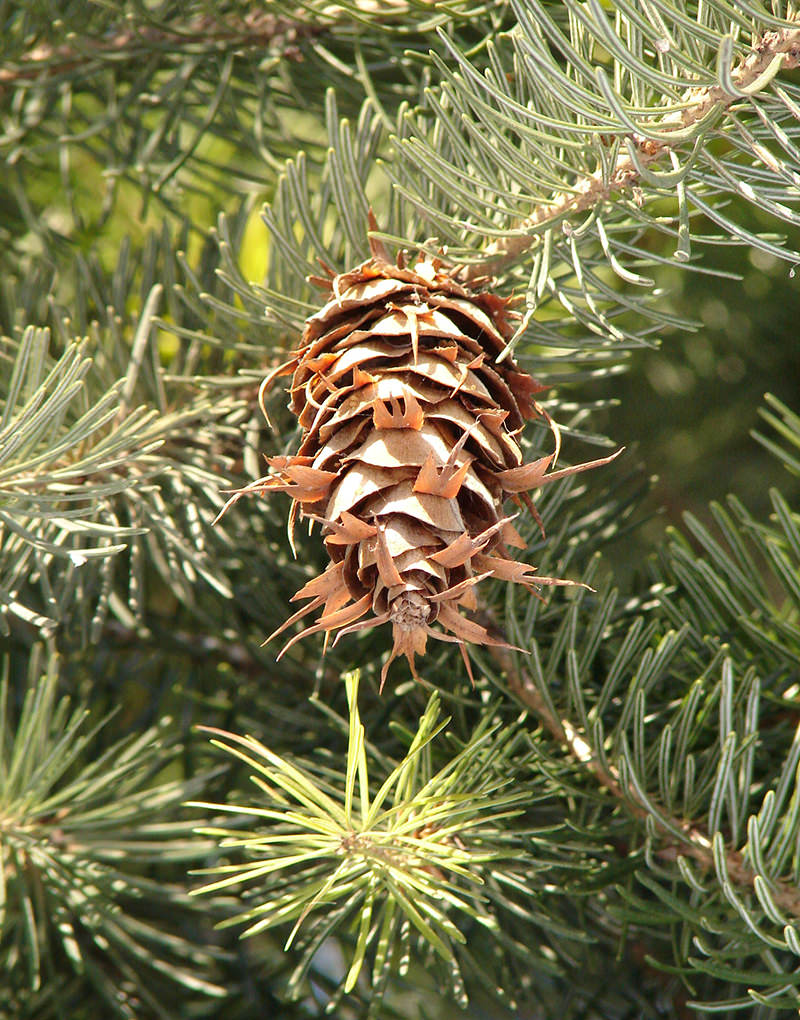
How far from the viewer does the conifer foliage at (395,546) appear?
0.32 metres

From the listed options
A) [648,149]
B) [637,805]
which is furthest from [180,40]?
[637,805]

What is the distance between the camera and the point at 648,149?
0.33 m

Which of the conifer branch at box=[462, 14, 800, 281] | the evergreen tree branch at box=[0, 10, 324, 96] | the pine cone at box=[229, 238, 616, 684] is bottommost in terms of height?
the pine cone at box=[229, 238, 616, 684]

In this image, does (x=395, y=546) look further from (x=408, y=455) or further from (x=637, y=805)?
(x=637, y=805)

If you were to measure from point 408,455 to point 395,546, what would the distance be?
0.03 metres

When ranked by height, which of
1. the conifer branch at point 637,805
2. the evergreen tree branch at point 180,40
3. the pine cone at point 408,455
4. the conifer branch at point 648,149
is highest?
the evergreen tree branch at point 180,40

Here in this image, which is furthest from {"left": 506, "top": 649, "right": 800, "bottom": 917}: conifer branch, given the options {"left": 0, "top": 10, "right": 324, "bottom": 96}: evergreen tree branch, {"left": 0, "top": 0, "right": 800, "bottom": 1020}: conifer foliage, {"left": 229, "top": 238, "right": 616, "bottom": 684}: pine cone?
{"left": 0, "top": 10, "right": 324, "bottom": 96}: evergreen tree branch

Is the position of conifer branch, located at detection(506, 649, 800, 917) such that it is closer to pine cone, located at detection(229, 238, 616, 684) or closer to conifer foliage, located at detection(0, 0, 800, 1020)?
conifer foliage, located at detection(0, 0, 800, 1020)

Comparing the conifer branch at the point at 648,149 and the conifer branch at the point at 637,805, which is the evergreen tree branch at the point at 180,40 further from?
the conifer branch at the point at 637,805

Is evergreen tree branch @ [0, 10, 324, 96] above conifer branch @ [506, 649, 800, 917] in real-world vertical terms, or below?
above

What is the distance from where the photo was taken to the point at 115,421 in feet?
1.52

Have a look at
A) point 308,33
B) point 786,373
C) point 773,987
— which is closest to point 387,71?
point 308,33

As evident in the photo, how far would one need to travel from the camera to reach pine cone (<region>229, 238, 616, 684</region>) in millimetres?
306

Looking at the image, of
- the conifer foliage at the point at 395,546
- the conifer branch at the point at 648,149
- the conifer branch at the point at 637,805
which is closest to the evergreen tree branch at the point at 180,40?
the conifer foliage at the point at 395,546
